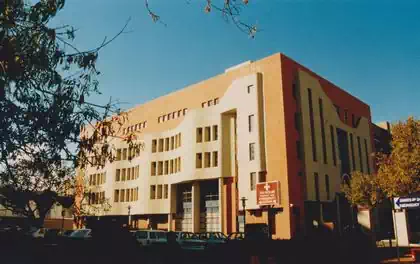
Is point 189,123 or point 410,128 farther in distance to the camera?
point 189,123

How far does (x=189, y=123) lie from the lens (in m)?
48.6

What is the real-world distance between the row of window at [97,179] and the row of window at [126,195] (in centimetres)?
490

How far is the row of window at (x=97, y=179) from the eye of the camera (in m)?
64.2

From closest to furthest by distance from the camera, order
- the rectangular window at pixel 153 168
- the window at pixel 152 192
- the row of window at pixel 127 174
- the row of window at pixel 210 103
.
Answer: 1. the row of window at pixel 210 103
2. the window at pixel 152 192
3. the rectangular window at pixel 153 168
4. the row of window at pixel 127 174

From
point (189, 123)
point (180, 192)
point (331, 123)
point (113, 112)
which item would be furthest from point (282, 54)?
point (113, 112)

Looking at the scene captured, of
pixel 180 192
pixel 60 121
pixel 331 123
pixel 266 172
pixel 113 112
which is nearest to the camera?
pixel 60 121

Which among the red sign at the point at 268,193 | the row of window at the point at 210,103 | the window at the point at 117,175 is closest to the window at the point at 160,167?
the window at the point at 117,175

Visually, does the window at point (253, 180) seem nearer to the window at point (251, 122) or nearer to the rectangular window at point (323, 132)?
the window at point (251, 122)

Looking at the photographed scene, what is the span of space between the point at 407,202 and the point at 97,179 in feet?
191

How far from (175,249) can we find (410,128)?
23.9 m

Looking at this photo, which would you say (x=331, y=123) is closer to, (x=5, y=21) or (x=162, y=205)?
(x=162, y=205)

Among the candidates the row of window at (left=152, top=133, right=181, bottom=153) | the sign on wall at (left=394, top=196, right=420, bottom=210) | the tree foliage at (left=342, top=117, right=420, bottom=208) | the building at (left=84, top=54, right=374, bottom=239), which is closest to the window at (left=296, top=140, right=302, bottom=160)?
the building at (left=84, top=54, right=374, bottom=239)

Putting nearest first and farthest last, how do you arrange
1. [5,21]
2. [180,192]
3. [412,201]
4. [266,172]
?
[5,21], [412,201], [266,172], [180,192]

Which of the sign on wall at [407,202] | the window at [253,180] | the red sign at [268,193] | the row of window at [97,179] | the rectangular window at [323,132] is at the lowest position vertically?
the sign on wall at [407,202]
